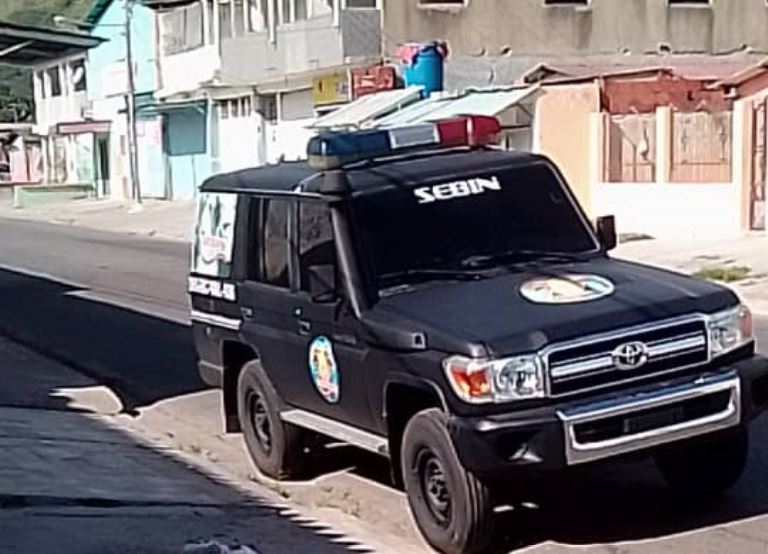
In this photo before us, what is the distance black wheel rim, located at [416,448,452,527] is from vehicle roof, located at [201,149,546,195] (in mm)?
1680

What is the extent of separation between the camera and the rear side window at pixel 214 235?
34.2ft

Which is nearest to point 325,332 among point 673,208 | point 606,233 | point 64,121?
point 606,233

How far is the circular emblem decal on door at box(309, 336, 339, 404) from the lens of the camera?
899cm

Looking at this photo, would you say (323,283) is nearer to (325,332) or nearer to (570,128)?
(325,332)

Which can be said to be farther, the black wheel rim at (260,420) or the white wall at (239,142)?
the white wall at (239,142)

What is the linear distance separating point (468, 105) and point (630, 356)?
26.4 m

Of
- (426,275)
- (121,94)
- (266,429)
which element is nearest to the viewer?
(426,275)

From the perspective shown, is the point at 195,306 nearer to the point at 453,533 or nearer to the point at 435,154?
the point at 435,154

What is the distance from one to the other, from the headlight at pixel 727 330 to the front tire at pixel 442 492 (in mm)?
1368

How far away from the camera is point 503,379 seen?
7598 mm

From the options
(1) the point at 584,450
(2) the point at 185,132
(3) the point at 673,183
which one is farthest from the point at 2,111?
(1) the point at 584,450

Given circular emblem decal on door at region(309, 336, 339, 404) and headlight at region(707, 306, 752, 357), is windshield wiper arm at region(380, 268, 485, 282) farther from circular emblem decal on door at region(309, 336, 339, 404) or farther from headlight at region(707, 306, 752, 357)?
headlight at region(707, 306, 752, 357)

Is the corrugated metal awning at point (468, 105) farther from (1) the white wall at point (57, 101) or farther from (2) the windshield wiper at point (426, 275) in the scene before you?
(1) the white wall at point (57, 101)

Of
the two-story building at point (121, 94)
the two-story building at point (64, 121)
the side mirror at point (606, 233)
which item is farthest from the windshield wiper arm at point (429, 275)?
the two-story building at point (64, 121)
